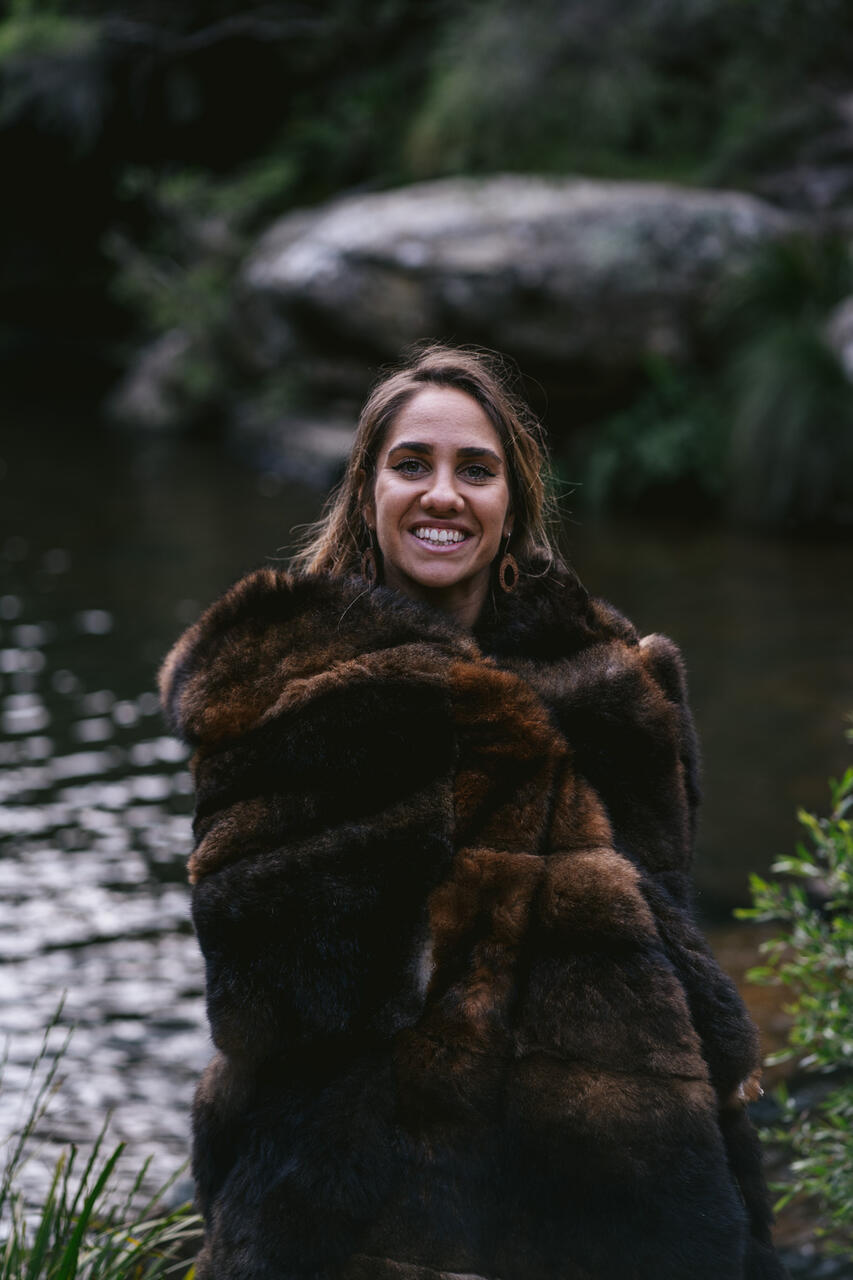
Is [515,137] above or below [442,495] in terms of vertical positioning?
above

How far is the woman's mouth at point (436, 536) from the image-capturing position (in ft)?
7.49

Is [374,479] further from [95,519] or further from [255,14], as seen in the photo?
[255,14]

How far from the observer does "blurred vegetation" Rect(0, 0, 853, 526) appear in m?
12.6

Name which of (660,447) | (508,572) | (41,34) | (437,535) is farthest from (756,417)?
(41,34)

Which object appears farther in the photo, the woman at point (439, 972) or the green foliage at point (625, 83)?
the green foliage at point (625, 83)

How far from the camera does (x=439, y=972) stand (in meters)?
1.94

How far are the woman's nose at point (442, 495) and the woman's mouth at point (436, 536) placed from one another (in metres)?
0.04

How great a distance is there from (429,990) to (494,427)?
3.05ft

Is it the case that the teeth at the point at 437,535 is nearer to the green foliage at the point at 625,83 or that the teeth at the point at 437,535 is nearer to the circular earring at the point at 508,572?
the circular earring at the point at 508,572

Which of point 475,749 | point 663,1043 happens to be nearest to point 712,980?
point 663,1043

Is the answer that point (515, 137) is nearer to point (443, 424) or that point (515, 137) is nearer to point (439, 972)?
point (443, 424)

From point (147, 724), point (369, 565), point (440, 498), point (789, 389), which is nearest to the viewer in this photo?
point (440, 498)

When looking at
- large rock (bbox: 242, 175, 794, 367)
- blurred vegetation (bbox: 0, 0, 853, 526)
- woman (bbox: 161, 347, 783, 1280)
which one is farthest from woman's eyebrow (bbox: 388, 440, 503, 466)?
large rock (bbox: 242, 175, 794, 367)

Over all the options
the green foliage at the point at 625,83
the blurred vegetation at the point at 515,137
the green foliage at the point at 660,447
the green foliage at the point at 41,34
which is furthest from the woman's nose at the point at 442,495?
the green foliage at the point at 41,34
